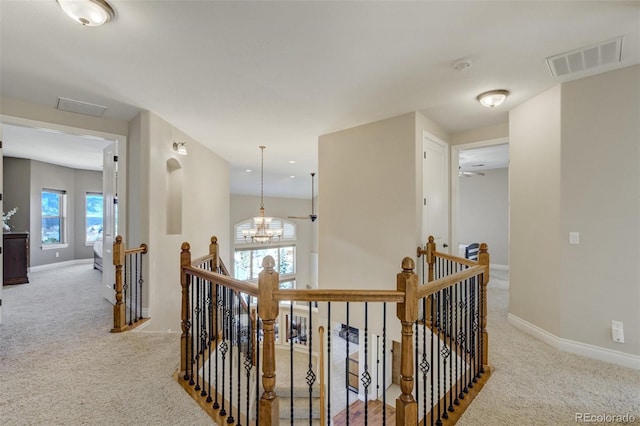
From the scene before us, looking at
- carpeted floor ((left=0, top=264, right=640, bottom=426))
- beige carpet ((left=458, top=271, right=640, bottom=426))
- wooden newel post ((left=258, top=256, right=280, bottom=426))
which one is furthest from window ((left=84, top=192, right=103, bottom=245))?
beige carpet ((left=458, top=271, right=640, bottom=426))

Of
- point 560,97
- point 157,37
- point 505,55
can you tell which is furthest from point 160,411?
point 560,97

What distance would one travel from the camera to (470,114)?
390 cm

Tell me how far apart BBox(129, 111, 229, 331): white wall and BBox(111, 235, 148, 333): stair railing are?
0.37ft

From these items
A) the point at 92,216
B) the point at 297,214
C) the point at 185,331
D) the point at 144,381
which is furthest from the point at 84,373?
the point at 297,214

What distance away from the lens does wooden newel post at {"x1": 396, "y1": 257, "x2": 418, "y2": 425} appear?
67.3 inches

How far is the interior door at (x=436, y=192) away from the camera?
4.02 m

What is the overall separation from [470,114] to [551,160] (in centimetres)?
117

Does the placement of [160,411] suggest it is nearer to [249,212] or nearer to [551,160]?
[551,160]

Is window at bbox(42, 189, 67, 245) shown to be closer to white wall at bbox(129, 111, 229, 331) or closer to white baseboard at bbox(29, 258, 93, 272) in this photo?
white baseboard at bbox(29, 258, 93, 272)

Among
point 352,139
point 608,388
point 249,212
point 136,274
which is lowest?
point 608,388

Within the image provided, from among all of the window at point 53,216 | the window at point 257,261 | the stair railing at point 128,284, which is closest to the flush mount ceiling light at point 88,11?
the stair railing at point 128,284

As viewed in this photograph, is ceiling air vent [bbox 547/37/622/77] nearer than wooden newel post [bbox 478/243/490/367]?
Yes

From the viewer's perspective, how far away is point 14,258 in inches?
213

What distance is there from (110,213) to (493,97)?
5084 millimetres
